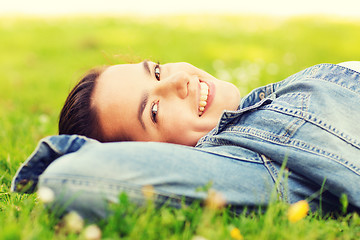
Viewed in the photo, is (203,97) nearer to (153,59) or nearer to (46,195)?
(153,59)

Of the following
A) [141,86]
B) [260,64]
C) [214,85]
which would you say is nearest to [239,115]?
[214,85]

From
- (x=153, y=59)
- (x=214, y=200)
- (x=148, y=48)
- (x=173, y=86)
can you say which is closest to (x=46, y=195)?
(x=214, y=200)

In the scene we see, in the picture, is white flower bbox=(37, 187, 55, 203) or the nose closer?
white flower bbox=(37, 187, 55, 203)

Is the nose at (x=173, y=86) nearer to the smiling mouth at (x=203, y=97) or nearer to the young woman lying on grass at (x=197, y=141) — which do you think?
the young woman lying on grass at (x=197, y=141)

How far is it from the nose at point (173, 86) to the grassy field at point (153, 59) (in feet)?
2.72

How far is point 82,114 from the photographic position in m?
2.59

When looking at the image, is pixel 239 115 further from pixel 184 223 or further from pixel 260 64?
pixel 260 64

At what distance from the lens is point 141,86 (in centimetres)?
252

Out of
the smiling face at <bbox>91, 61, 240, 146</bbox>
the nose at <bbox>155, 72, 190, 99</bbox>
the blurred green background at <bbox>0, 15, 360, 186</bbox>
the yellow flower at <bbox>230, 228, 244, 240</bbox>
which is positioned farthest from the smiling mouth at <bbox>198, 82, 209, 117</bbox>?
the blurred green background at <bbox>0, 15, 360, 186</bbox>

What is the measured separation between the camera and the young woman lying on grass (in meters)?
1.85

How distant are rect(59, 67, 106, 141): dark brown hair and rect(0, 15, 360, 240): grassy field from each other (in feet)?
1.60

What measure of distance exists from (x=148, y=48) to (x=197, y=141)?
20.3 ft

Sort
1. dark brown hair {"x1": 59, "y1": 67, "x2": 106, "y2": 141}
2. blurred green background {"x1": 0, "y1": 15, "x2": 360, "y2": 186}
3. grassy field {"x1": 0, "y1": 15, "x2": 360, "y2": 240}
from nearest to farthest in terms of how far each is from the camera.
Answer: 1. grassy field {"x1": 0, "y1": 15, "x2": 360, "y2": 240}
2. dark brown hair {"x1": 59, "y1": 67, "x2": 106, "y2": 141}
3. blurred green background {"x1": 0, "y1": 15, "x2": 360, "y2": 186}

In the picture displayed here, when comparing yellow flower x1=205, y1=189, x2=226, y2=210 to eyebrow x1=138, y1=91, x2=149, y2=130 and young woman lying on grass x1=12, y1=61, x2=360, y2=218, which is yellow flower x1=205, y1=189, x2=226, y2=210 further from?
eyebrow x1=138, y1=91, x2=149, y2=130
